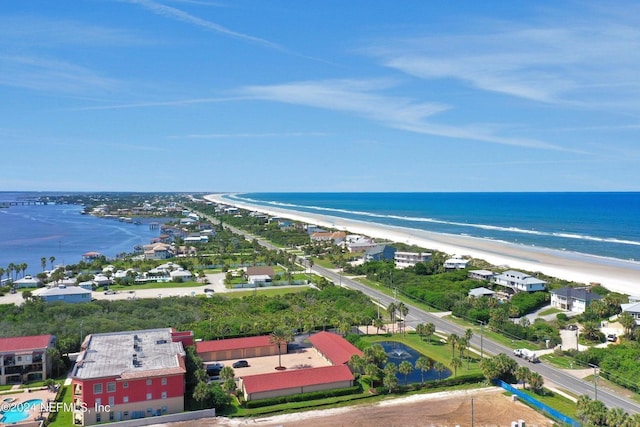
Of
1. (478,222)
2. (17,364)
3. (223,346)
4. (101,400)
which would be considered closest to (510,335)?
(223,346)

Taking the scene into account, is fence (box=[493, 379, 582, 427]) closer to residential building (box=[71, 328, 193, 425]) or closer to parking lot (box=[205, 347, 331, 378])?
parking lot (box=[205, 347, 331, 378])

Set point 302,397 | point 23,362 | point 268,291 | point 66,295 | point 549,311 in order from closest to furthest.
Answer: point 302,397, point 23,362, point 549,311, point 66,295, point 268,291

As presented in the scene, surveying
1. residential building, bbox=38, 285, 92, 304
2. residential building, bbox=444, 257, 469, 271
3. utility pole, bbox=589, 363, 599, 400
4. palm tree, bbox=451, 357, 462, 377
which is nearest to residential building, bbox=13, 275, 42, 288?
residential building, bbox=38, 285, 92, 304

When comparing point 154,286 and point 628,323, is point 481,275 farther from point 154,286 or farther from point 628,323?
point 154,286

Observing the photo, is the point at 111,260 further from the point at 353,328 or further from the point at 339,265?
the point at 353,328

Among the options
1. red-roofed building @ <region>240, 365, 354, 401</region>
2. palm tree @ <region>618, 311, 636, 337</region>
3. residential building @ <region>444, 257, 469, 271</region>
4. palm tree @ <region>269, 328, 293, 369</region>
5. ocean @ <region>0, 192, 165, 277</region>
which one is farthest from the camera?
ocean @ <region>0, 192, 165, 277</region>

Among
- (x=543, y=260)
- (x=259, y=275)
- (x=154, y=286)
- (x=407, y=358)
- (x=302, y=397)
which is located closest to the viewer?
(x=302, y=397)

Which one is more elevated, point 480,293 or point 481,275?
point 481,275

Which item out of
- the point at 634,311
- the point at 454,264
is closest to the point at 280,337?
the point at 634,311
